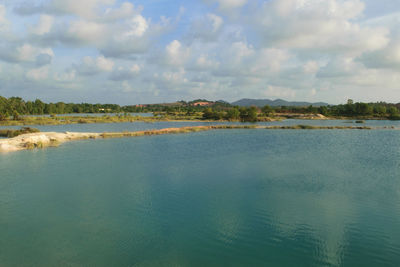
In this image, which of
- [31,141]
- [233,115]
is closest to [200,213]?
[31,141]

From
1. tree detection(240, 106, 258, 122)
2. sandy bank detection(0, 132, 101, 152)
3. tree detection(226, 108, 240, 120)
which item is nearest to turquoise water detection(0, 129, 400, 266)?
sandy bank detection(0, 132, 101, 152)

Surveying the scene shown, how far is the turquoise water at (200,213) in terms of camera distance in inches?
504

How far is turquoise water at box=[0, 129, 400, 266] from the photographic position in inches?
504

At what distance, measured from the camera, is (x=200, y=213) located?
17.5 meters

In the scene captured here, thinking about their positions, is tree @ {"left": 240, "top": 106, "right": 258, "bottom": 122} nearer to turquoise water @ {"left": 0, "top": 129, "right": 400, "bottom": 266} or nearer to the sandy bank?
the sandy bank

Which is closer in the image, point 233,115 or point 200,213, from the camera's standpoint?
point 200,213

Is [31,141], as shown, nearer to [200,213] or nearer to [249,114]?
[200,213]

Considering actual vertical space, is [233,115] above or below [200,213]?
above

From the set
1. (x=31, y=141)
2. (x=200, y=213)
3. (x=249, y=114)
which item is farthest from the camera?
(x=249, y=114)

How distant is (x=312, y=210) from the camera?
17766mm

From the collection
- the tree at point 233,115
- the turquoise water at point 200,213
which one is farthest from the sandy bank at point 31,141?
the tree at point 233,115

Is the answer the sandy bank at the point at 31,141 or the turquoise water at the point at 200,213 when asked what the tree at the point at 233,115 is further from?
the turquoise water at the point at 200,213

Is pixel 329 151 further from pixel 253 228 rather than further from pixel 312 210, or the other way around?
pixel 253 228

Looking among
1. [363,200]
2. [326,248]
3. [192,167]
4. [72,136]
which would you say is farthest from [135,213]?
[72,136]
